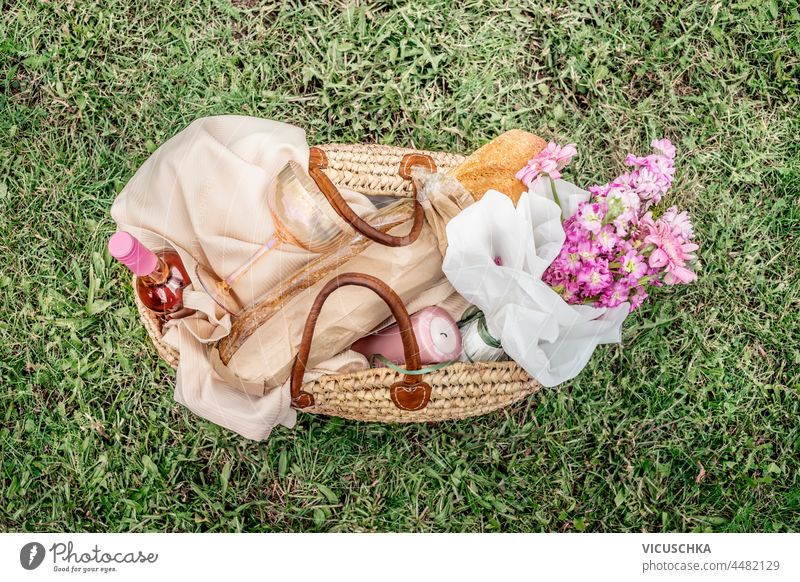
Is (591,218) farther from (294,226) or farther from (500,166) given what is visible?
(294,226)

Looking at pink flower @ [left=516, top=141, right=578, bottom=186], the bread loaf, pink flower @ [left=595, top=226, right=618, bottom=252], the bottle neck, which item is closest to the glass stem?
the bottle neck

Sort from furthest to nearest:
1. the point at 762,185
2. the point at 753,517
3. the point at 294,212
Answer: the point at 762,185, the point at 753,517, the point at 294,212

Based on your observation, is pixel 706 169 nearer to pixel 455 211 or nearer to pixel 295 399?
pixel 455 211

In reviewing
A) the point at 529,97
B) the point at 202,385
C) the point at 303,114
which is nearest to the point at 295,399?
the point at 202,385

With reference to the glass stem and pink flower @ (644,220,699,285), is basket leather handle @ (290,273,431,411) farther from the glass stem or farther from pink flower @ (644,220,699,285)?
pink flower @ (644,220,699,285)

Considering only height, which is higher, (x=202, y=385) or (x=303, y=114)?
(x=303, y=114)

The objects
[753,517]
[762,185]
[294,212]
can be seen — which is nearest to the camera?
[294,212]

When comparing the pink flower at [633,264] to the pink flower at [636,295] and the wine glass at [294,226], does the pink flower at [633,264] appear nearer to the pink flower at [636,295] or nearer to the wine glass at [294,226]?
the pink flower at [636,295]

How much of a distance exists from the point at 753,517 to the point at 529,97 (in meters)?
1.23
